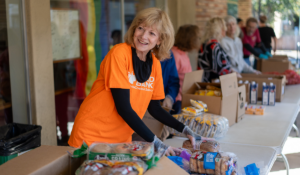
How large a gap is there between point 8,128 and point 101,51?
86.1 inches

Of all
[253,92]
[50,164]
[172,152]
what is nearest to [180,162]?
[172,152]

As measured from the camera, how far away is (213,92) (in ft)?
7.83

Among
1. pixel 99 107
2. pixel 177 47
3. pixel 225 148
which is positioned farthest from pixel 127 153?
pixel 177 47

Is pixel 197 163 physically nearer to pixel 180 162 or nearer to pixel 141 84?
pixel 180 162

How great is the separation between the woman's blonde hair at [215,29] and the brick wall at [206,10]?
2.41 m

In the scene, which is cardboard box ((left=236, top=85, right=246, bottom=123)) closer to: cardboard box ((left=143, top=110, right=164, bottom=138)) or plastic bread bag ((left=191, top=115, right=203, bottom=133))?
plastic bread bag ((left=191, top=115, right=203, bottom=133))

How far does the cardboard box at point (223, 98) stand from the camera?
7.22 feet

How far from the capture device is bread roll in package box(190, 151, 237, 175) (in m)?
1.17

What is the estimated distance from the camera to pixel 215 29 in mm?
3678

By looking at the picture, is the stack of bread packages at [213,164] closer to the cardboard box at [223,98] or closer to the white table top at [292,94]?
the cardboard box at [223,98]

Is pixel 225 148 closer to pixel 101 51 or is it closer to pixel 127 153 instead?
pixel 127 153

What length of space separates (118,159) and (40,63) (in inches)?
85.7

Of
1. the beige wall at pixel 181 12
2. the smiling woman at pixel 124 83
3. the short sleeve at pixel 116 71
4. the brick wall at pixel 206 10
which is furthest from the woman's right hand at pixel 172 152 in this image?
the brick wall at pixel 206 10

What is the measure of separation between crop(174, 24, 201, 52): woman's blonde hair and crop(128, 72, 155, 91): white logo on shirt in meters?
1.74
